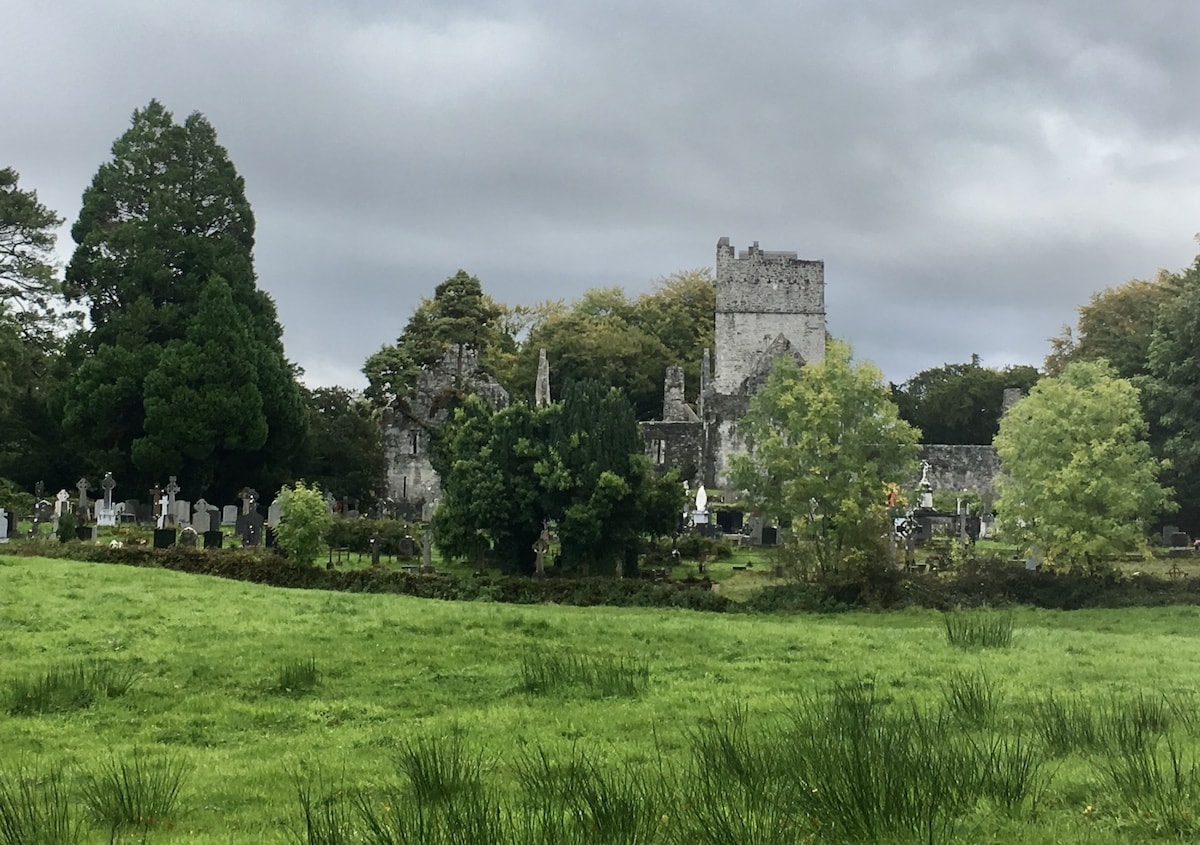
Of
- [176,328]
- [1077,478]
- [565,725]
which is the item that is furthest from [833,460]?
[176,328]

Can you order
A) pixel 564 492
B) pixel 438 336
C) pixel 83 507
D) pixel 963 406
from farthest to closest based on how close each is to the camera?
1. pixel 963 406
2. pixel 438 336
3. pixel 83 507
4. pixel 564 492

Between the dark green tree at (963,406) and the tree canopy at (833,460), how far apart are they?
120 ft

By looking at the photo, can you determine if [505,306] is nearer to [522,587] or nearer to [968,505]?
[968,505]

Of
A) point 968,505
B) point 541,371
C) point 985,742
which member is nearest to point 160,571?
point 985,742

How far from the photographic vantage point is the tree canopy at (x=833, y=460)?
18719 mm

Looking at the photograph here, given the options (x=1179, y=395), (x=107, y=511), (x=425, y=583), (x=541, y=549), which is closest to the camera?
(x=425, y=583)

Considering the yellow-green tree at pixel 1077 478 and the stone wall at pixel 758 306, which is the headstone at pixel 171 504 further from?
the stone wall at pixel 758 306

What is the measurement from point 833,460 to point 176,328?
812 inches

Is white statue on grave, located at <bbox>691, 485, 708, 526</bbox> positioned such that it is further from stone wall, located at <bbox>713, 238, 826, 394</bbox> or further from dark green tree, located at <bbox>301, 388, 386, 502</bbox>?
stone wall, located at <bbox>713, 238, 826, 394</bbox>

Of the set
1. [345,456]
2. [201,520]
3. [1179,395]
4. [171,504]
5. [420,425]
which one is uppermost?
[1179,395]

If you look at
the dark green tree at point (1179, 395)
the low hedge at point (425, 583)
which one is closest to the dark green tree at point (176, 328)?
the low hedge at point (425, 583)

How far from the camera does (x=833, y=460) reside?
65.1 feet

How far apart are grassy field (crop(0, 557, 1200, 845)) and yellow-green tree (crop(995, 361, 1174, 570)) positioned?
584cm

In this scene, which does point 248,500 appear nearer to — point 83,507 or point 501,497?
point 83,507
